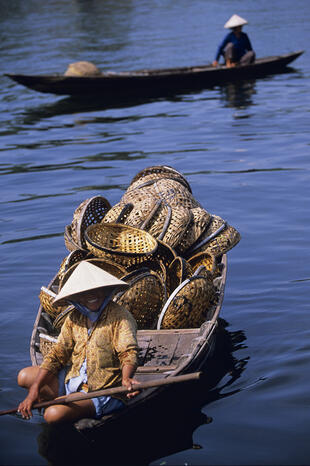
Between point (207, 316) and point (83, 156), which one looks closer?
point (207, 316)

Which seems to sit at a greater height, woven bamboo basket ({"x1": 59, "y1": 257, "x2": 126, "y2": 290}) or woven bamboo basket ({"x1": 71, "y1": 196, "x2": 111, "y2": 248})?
woven bamboo basket ({"x1": 71, "y1": 196, "x2": 111, "y2": 248})

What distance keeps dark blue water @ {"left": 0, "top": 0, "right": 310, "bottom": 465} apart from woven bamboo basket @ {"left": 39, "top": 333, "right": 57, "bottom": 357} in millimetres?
504

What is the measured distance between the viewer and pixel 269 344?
21.5 feet

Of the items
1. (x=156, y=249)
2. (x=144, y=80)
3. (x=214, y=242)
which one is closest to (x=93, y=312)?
(x=156, y=249)

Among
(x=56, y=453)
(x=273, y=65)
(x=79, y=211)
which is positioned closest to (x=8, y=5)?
(x=273, y=65)

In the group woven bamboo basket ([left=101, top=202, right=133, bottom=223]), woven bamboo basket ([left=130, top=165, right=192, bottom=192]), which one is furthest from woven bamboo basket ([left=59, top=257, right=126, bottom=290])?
woven bamboo basket ([left=130, top=165, right=192, bottom=192])

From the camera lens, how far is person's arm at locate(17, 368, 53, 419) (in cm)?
450

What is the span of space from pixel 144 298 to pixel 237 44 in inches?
589

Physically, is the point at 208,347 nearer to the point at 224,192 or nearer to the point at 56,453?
the point at 56,453

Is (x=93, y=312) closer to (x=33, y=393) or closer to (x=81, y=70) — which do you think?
(x=33, y=393)

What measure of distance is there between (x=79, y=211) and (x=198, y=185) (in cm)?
467

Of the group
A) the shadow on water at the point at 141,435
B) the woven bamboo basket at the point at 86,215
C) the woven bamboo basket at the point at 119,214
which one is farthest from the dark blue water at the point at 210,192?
the woven bamboo basket at the point at 119,214

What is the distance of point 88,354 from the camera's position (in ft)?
15.6

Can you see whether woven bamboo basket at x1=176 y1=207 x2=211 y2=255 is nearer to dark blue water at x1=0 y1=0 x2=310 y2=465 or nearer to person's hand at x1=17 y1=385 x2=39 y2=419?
dark blue water at x1=0 y1=0 x2=310 y2=465
